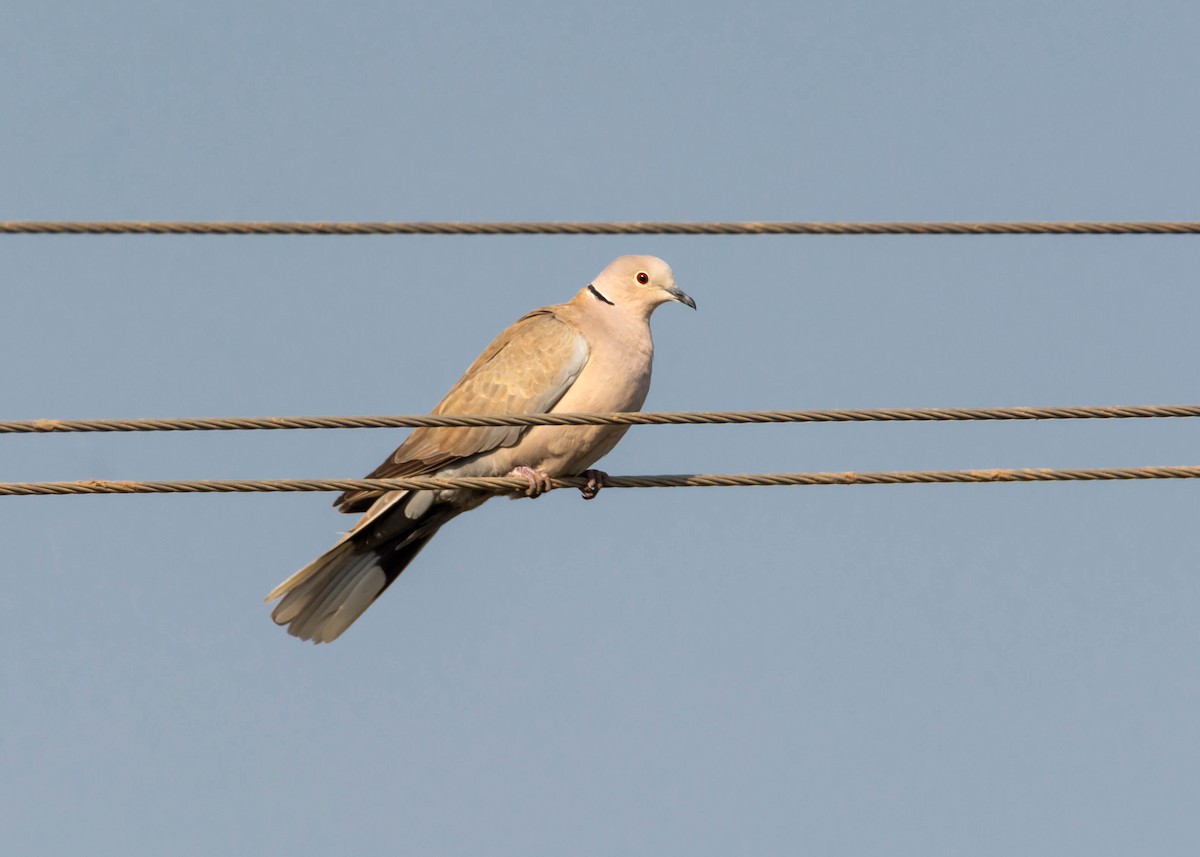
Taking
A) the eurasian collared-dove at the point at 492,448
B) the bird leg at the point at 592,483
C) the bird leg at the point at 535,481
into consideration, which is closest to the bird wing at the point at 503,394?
the eurasian collared-dove at the point at 492,448

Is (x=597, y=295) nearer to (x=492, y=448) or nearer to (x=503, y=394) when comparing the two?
(x=503, y=394)

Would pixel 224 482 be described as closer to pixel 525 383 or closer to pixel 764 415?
pixel 764 415

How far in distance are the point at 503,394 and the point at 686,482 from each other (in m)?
2.01

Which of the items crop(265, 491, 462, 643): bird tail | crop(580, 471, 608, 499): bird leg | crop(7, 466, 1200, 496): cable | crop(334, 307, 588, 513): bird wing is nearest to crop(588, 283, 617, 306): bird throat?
crop(334, 307, 588, 513): bird wing

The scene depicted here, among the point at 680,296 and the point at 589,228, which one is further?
the point at 680,296

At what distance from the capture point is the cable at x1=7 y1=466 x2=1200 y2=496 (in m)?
4.73

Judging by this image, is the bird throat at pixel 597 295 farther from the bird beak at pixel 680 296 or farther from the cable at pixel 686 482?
the cable at pixel 686 482

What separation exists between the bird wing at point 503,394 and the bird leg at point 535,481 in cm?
12

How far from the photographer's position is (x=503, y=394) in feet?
23.1

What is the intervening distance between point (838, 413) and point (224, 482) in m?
1.65

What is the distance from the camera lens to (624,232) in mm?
4992

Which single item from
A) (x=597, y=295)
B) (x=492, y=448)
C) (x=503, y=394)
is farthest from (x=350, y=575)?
(x=597, y=295)

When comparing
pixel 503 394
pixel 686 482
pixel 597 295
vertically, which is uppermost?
pixel 597 295

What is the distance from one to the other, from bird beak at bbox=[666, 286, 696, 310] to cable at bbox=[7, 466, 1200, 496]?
213cm
